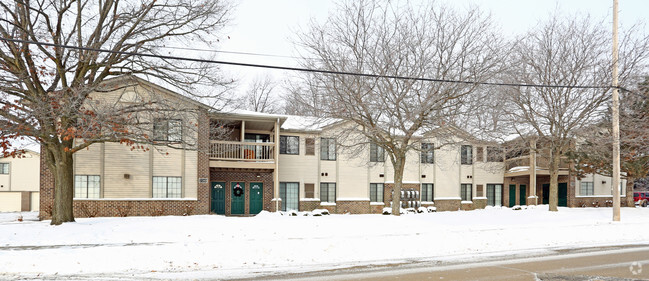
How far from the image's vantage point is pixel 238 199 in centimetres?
2764

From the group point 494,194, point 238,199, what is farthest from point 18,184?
point 494,194

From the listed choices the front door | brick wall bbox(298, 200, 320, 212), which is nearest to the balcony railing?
brick wall bbox(298, 200, 320, 212)

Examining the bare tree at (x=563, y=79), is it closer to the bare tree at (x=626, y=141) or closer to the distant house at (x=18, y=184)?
the bare tree at (x=626, y=141)

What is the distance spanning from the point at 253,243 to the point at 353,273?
4068mm

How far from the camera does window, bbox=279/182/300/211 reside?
28.5 metres

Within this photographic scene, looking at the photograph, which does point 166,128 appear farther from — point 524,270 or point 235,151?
point 524,270

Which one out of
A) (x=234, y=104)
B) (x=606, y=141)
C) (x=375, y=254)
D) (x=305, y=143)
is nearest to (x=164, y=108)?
(x=234, y=104)

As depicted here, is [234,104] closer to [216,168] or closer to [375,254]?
[216,168]

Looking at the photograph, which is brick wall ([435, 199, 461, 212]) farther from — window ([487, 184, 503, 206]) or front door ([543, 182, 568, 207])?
front door ([543, 182, 568, 207])

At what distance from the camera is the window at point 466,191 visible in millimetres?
33375

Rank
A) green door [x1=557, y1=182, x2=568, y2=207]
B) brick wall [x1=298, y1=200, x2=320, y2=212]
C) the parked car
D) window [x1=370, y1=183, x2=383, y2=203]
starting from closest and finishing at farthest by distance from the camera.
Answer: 1. brick wall [x1=298, y1=200, x2=320, y2=212]
2. window [x1=370, y1=183, x2=383, y2=203]
3. green door [x1=557, y1=182, x2=568, y2=207]
4. the parked car

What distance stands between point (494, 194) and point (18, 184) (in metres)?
42.9

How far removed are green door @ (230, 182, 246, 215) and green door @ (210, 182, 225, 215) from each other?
54cm

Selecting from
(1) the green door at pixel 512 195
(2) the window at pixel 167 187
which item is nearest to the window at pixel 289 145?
(2) the window at pixel 167 187
